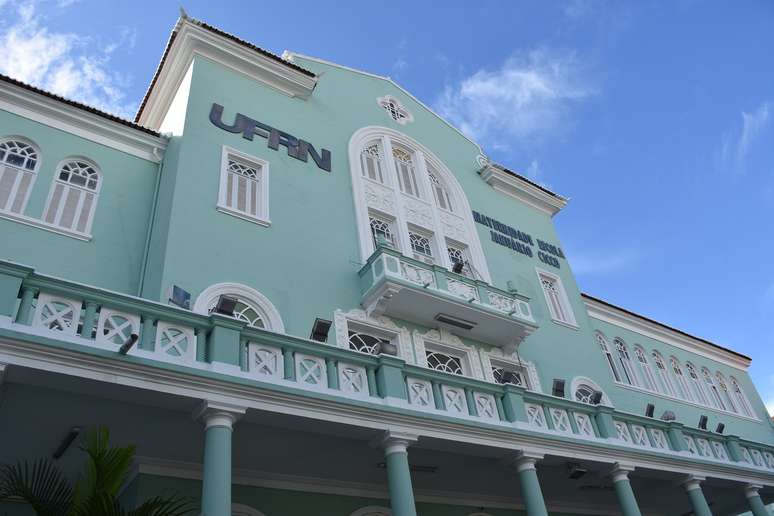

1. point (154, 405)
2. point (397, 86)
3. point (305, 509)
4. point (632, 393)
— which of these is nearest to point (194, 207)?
point (154, 405)

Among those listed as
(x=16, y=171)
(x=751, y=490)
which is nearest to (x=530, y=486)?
(x=751, y=490)

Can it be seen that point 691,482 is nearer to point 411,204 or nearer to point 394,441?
point 394,441

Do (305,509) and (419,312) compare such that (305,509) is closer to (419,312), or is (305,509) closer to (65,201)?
(419,312)

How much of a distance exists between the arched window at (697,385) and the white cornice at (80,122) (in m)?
21.5

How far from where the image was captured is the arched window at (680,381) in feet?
78.7

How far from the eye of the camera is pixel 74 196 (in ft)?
42.3

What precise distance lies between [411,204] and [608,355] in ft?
31.7

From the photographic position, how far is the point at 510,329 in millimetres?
16047

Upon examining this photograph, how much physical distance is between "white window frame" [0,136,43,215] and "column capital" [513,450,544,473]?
Result: 34.0 ft

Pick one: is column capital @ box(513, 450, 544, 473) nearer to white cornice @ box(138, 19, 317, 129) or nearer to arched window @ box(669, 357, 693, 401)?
white cornice @ box(138, 19, 317, 129)

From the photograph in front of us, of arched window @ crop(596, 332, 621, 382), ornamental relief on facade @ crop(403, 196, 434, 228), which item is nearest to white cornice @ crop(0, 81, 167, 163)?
ornamental relief on facade @ crop(403, 196, 434, 228)

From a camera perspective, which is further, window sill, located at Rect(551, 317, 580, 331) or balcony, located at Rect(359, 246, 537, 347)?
window sill, located at Rect(551, 317, 580, 331)

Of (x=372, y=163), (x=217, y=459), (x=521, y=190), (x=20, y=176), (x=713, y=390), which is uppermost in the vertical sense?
(x=521, y=190)

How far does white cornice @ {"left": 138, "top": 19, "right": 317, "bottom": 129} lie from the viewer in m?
15.8
